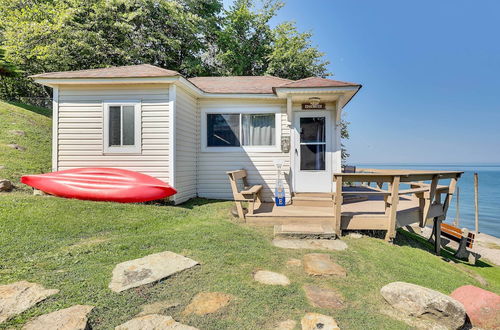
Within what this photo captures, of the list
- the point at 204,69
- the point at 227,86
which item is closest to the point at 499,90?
the point at 204,69

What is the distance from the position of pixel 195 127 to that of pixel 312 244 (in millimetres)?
5032

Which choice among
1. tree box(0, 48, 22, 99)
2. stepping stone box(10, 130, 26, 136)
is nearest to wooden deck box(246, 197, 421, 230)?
stepping stone box(10, 130, 26, 136)

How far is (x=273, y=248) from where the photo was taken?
383cm

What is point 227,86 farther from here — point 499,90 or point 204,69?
point 499,90

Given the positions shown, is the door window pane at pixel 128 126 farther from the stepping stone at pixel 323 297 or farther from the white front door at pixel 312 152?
the stepping stone at pixel 323 297

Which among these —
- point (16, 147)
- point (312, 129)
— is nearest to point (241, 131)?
point (312, 129)

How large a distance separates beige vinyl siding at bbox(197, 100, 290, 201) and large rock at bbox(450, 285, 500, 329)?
190 inches

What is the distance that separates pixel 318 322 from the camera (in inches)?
80.0

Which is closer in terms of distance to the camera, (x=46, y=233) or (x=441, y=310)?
(x=441, y=310)

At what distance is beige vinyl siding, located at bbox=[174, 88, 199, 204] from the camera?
21.3 feet

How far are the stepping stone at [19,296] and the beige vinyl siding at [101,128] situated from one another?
13.5 ft

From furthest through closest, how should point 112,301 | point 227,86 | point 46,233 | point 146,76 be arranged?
1. point 227,86
2. point 146,76
3. point 46,233
4. point 112,301

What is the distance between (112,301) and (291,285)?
1750 mm

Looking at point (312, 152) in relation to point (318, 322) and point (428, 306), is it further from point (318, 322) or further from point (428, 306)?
point (318, 322)
